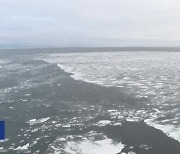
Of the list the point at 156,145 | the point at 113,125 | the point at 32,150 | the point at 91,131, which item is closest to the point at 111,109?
the point at 113,125

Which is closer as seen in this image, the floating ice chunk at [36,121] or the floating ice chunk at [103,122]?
the floating ice chunk at [103,122]

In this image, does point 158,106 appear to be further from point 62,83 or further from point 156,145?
point 62,83

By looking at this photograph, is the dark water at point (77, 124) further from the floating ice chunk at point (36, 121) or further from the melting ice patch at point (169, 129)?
the melting ice patch at point (169, 129)

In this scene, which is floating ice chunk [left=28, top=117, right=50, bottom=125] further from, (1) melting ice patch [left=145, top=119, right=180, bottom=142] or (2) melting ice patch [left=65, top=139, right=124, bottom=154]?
(1) melting ice patch [left=145, top=119, right=180, bottom=142]

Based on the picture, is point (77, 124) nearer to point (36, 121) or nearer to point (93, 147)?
point (36, 121)

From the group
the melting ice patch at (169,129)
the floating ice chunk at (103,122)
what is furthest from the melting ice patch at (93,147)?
the melting ice patch at (169,129)

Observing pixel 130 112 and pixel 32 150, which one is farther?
pixel 130 112

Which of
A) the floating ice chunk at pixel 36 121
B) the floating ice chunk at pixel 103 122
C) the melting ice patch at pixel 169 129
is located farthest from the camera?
the floating ice chunk at pixel 36 121

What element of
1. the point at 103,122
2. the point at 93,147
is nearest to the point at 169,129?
the point at 103,122

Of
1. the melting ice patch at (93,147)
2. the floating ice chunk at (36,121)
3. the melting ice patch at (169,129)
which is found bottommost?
the melting ice patch at (93,147)
